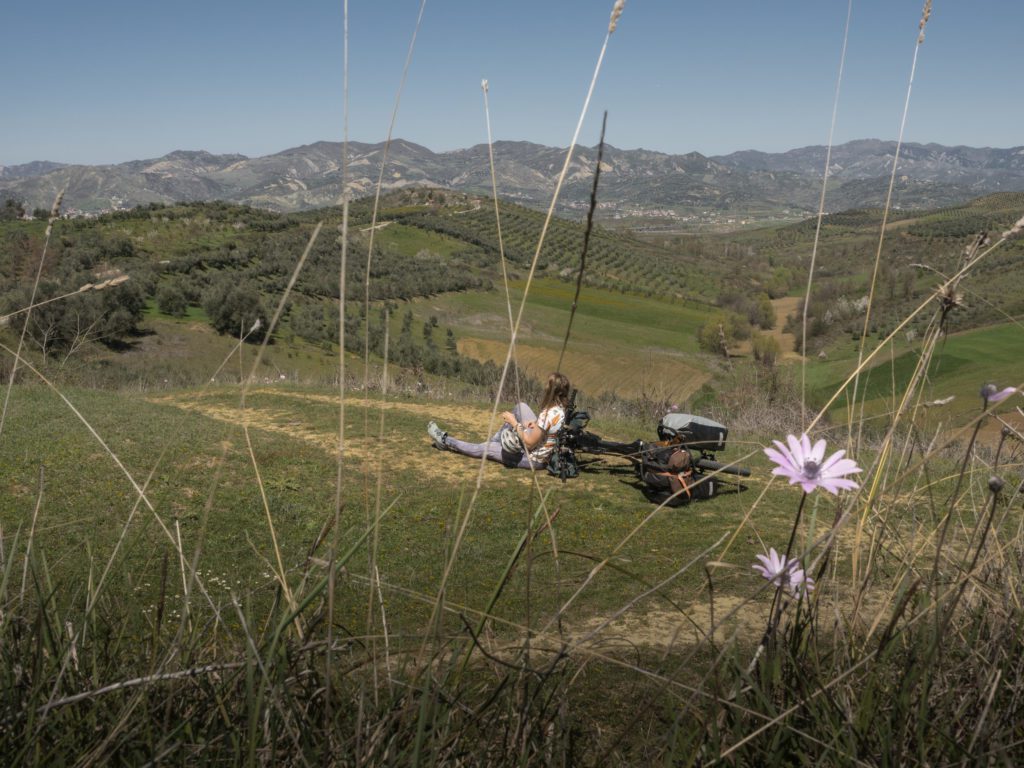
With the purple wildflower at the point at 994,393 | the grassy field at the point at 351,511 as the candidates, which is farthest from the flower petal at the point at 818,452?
the grassy field at the point at 351,511

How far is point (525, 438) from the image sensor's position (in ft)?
24.0

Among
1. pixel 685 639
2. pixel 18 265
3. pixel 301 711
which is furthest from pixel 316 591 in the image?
pixel 18 265

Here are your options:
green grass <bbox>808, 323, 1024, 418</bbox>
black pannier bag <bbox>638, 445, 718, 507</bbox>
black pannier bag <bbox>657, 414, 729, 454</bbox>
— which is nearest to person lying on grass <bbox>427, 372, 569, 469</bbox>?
black pannier bag <bbox>638, 445, 718, 507</bbox>

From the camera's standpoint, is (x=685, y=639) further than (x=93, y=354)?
No

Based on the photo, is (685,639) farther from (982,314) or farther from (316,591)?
(982,314)

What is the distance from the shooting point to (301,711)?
1.24m

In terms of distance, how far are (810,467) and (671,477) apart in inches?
233

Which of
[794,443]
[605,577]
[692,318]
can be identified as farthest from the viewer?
[692,318]

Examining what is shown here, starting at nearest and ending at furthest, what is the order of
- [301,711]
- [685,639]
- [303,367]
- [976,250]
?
[301,711], [976,250], [685,639], [303,367]

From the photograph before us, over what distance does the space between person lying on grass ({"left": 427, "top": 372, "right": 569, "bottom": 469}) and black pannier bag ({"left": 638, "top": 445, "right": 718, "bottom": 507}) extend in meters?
0.96

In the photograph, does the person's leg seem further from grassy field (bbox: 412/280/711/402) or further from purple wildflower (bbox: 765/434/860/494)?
grassy field (bbox: 412/280/711/402)

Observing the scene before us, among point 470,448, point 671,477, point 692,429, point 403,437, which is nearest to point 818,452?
point 671,477

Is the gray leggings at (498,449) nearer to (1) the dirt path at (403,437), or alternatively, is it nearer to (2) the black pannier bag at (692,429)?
(1) the dirt path at (403,437)

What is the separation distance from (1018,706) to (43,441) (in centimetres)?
822
